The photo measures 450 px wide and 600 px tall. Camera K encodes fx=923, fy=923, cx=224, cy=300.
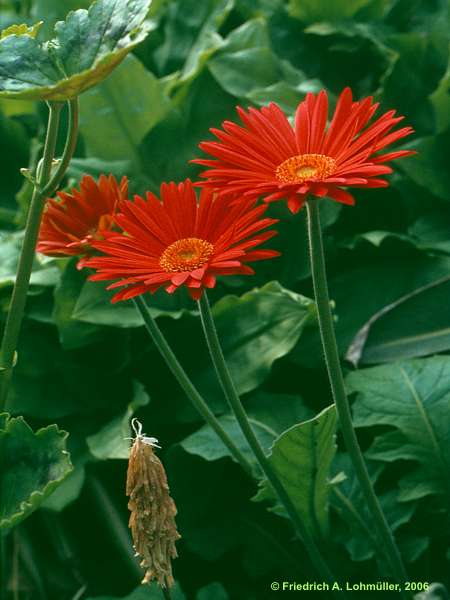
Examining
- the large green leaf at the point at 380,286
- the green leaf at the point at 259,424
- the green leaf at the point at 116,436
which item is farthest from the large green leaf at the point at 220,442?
the large green leaf at the point at 380,286

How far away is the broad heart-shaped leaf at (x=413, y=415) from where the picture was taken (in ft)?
4.73

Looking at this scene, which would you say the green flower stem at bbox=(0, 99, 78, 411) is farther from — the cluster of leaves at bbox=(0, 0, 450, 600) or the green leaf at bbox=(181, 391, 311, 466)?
the green leaf at bbox=(181, 391, 311, 466)

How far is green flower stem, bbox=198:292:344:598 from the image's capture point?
1.07 metres

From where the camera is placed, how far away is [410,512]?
1429 mm

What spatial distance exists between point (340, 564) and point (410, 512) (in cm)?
15

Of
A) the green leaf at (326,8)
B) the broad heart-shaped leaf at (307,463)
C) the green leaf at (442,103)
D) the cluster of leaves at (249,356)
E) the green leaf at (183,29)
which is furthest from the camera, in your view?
the green leaf at (183,29)

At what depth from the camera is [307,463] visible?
1.25m

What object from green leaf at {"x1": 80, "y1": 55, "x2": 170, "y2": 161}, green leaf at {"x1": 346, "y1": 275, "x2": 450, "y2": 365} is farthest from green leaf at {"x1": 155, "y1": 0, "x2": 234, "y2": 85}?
green leaf at {"x1": 346, "y1": 275, "x2": 450, "y2": 365}

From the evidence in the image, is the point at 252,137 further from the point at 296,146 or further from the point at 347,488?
the point at 347,488

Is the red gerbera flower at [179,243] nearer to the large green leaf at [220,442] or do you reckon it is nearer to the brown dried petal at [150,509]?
the brown dried petal at [150,509]

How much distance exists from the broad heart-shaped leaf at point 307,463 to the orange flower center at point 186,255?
246mm

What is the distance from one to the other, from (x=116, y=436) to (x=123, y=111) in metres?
0.72

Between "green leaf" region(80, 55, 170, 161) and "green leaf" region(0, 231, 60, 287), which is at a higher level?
"green leaf" region(80, 55, 170, 161)

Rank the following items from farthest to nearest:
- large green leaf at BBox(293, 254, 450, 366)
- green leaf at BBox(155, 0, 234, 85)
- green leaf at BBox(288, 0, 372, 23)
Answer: green leaf at BBox(155, 0, 234, 85) < green leaf at BBox(288, 0, 372, 23) < large green leaf at BBox(293, 254, 450, 366)
